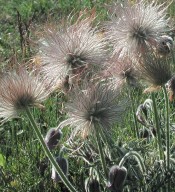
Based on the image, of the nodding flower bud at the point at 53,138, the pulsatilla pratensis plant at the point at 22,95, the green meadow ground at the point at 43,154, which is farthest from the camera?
the green meadow ground at the point at 43,154

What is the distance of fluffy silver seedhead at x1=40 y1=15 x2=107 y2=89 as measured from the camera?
8.59 feet

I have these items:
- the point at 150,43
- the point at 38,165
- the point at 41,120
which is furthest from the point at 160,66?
the point at 41,120

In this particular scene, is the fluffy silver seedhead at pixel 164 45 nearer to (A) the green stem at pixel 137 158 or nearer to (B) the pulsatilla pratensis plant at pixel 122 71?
(B) the pulsatilla pratensis plant at pixel 122 71

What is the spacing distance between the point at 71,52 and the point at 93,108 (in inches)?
11.5

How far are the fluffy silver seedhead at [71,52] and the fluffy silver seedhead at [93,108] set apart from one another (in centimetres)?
10

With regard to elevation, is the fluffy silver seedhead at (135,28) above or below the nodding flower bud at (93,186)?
above

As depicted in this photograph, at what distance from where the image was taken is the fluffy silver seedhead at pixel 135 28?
2.66 metres

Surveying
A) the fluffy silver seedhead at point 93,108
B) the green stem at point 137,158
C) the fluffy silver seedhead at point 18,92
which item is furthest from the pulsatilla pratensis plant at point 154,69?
the fluffy silver seedhead at point 18,92

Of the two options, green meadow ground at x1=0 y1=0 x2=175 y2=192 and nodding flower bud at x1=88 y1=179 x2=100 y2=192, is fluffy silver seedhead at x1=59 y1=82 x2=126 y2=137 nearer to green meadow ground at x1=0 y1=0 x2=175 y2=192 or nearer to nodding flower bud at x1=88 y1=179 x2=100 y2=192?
green meadow ground at x1=0 y1=0 x2=175 y2=192

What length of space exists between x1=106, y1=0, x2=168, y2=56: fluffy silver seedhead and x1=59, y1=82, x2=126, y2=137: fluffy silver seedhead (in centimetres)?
24

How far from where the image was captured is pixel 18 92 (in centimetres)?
250

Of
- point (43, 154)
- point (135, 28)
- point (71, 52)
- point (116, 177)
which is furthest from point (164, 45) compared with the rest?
point (43, 154)

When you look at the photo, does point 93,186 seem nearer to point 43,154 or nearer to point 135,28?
point 135,28

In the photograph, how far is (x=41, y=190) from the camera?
3.44 m
